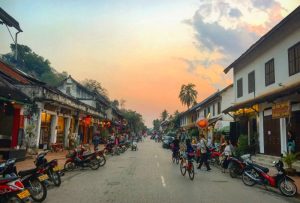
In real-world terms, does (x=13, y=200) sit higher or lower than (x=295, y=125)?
lower

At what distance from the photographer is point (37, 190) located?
8688mm

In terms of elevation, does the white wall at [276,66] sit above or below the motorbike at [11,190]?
above

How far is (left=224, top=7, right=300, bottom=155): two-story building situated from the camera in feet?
53.3

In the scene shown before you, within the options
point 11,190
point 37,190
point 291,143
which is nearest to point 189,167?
point 291,143

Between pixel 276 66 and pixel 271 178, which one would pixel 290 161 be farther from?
pixel 276 66

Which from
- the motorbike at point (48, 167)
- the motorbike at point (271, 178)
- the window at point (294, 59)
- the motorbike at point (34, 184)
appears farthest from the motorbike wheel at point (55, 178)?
the window at point (294, 59)

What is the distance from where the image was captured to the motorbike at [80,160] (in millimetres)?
15477

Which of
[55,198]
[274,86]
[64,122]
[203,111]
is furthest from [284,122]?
[203,111]

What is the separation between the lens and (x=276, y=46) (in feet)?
61.8

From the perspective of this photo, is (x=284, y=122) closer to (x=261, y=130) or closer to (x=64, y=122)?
(x=261, y=130)

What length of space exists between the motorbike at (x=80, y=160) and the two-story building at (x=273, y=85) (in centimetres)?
1017

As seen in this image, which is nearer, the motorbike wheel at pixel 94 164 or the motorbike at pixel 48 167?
the motorbike at pixel 48 167

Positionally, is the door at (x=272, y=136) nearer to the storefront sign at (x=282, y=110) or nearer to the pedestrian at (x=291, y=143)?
the storefront sign at (x=282, y=110)

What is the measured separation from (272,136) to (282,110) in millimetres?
3804
